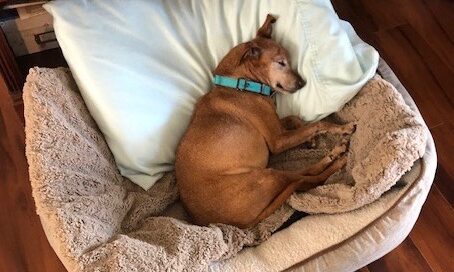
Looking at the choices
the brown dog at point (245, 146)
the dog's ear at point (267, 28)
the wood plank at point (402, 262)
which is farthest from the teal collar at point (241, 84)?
the wood plank at point (402, 262)

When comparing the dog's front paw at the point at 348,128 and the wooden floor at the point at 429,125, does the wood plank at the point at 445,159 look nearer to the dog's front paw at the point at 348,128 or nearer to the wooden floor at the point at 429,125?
the wooden floor at the point at 429,125

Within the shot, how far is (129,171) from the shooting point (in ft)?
5.53

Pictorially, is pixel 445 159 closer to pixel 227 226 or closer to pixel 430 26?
pixel 430 26

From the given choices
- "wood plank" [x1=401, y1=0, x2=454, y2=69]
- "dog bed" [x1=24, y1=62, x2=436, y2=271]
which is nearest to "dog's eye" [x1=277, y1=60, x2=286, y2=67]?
"dog bed" [x1=24, y1=62, x2=436, y2=271]

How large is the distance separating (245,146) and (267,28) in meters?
0.39

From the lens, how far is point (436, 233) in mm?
1699

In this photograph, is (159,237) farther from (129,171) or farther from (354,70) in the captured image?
(354,70)

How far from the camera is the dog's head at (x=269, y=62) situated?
163 centimetres

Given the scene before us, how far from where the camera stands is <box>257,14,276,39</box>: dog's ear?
1661mm

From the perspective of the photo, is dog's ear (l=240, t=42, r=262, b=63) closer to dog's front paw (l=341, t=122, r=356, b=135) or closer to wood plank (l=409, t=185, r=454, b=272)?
dog's front paw (l=341, t=122, r=356, b=135)

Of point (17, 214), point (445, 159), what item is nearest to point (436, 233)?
point (445, 159)

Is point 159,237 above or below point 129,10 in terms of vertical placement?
below

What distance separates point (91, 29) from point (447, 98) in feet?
4.35

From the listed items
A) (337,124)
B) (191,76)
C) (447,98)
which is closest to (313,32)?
(337,124)
